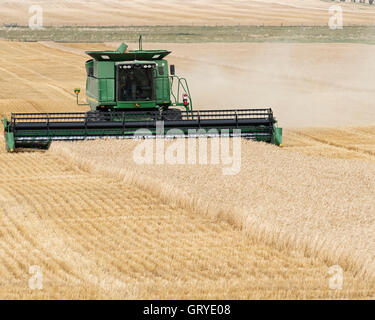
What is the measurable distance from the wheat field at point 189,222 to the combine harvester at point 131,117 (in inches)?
25.3

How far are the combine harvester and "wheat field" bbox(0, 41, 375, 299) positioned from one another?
64 centimetres

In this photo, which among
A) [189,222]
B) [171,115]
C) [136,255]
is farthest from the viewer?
[171,115]

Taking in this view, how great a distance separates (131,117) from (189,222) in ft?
30.9

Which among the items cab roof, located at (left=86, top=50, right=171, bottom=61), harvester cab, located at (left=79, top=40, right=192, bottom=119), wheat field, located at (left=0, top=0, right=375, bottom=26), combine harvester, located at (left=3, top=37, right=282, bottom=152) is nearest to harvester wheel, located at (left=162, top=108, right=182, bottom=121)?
combine harvester, located at (left=3, top=37, right=282, bottom=152)

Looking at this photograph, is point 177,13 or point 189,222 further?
point 177,13

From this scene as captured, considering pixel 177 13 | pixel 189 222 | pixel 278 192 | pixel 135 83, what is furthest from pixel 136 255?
pixel 177 13

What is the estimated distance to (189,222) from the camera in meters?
11.4

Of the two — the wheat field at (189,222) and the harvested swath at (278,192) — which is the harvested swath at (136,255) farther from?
the harvested swath at (278,192)

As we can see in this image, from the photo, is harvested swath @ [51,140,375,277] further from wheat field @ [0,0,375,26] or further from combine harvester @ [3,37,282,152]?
wheat field @ [0,0,375,26]

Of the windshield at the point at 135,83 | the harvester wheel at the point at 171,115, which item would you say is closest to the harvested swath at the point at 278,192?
the harvester wheel at the point at 171,115

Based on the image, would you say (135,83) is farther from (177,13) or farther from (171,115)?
(177,13)

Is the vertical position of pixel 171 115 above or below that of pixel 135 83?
below

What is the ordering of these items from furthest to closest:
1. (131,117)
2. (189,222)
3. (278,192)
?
(131,117)
(278,192)
(189,222)

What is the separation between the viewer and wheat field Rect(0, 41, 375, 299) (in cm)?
838
